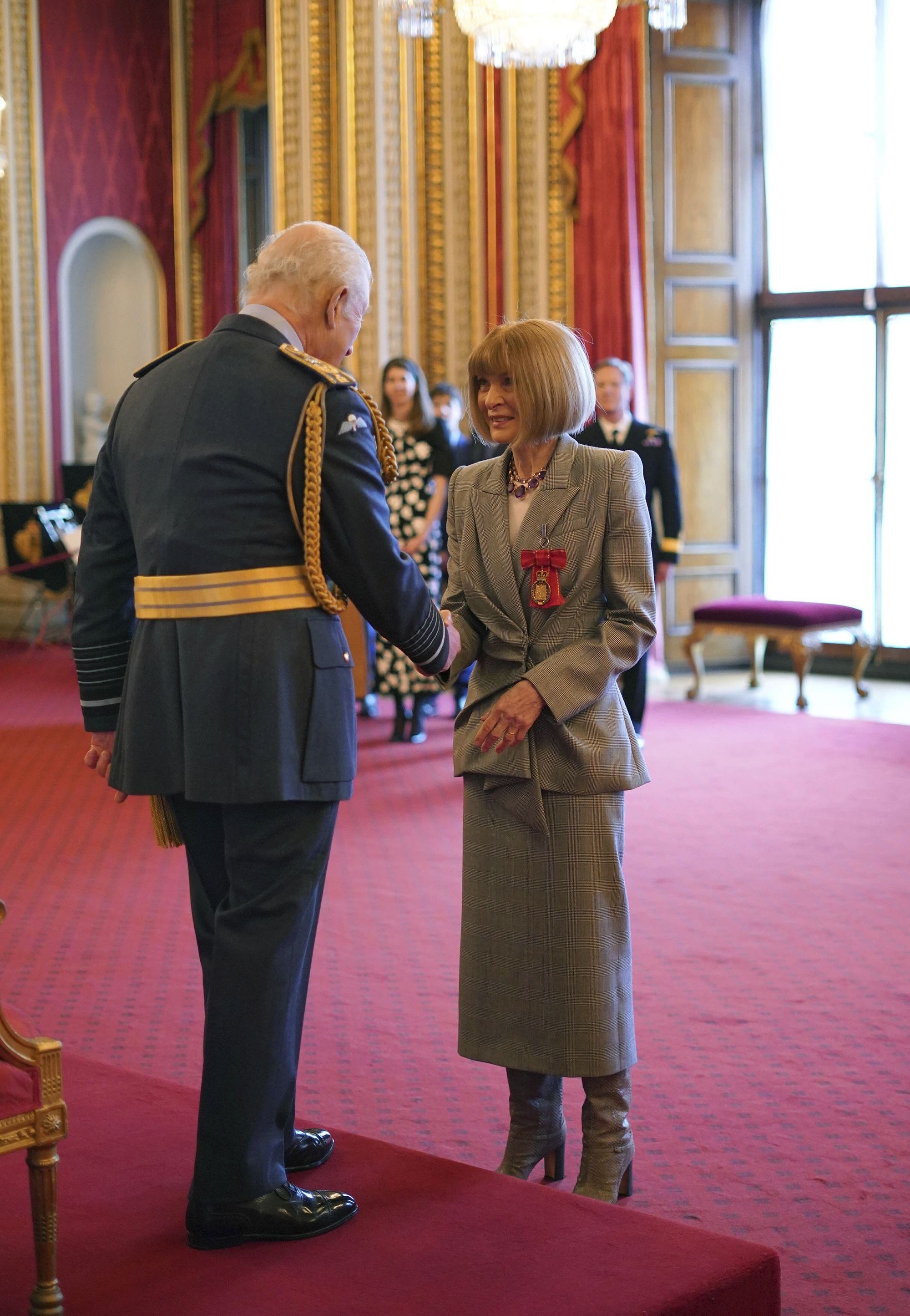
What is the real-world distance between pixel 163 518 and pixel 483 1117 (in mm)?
1454

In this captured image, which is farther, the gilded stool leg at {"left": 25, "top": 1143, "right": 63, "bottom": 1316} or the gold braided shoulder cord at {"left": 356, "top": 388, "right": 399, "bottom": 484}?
the gold braided shoulder cord at {"left": 356, "top": 388, "right": 399, "bottom": 484}

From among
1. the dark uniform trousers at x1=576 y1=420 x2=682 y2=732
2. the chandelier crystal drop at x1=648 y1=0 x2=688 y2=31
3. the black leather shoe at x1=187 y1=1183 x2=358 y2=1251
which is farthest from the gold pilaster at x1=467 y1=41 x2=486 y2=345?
the black leather shoe at x1=187 y1=1183 x2=358 y2=1251

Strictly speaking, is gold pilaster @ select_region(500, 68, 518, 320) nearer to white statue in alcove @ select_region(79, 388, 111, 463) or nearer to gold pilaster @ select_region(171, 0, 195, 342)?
gold pilaster @ select_region(171, 0, 195, 342)

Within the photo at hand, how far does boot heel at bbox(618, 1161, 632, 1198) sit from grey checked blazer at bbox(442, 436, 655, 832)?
0.64 meters

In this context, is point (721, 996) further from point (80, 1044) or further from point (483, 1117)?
point (80, 1044)

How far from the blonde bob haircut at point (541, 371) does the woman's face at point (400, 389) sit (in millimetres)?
4533

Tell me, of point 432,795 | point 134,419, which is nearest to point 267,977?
point 134,419

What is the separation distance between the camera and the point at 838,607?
8.55m

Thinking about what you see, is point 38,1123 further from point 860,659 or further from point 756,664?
point 756,664

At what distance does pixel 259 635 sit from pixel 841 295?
826 cm

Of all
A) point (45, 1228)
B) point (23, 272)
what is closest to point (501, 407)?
point (45, 1228)

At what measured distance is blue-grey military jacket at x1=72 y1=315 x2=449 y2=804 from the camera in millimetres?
2148

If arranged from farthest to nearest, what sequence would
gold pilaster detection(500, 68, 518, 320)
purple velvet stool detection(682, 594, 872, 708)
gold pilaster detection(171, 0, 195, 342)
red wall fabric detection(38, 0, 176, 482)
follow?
gold pilaster detection(171, 0, 195, 342) → red wall fabric detection(38, 0, 176, 482) → gold pilaster detection(500, 68, 518, 320) → purple velvet stool detection(682, 594, 872, 708)

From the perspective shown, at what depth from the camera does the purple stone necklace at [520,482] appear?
8.39 feet
